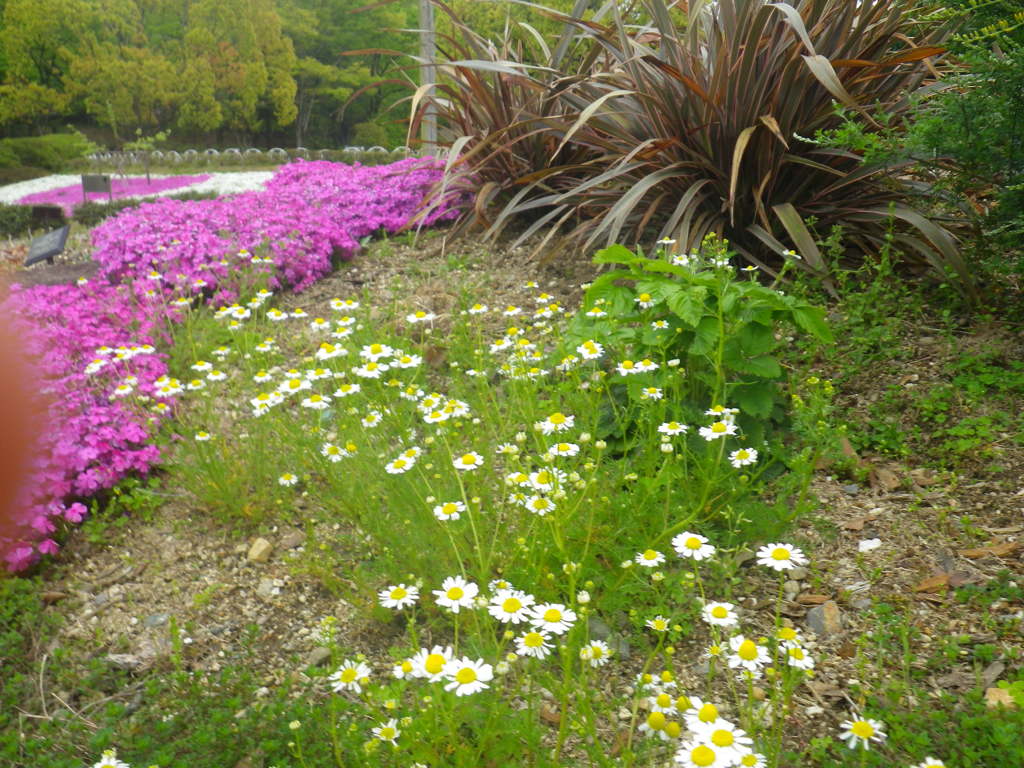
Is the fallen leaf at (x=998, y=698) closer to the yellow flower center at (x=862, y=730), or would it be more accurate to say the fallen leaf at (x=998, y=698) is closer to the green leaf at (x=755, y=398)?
the yellow flower center at (x=862, y=730)

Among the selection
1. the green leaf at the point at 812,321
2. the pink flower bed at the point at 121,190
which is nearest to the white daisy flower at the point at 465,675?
the green leaf at the point at 812,321

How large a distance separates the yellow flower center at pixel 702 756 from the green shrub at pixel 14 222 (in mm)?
11180

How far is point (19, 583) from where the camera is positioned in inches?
102

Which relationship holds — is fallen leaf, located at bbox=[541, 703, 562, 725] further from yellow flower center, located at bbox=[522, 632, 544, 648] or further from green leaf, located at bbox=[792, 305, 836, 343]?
green leaf, located at bbox=[792, 305, 836, 343]

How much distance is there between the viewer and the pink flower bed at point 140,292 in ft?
9.82

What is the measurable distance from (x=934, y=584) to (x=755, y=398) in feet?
2.64

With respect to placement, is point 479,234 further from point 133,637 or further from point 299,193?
point 133,637

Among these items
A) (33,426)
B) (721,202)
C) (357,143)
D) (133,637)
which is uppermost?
(33,426)

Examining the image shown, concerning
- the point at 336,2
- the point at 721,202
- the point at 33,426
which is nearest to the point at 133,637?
the point at 33,426

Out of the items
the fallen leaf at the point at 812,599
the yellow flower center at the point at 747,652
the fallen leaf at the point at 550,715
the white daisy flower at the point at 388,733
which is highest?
the yellow flower center at the point at 747,652

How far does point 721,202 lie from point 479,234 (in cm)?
181

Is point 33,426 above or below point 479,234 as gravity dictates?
above

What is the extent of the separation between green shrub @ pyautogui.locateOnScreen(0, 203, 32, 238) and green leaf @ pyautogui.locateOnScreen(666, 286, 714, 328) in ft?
33.3

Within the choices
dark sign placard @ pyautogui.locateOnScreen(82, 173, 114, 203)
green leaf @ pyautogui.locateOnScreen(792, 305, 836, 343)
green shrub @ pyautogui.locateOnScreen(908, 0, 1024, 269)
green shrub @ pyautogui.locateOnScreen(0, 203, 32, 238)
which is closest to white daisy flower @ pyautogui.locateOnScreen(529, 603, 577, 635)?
green leaf @ pyautogui.locateOnScreen(792, 305, 836, 343)
